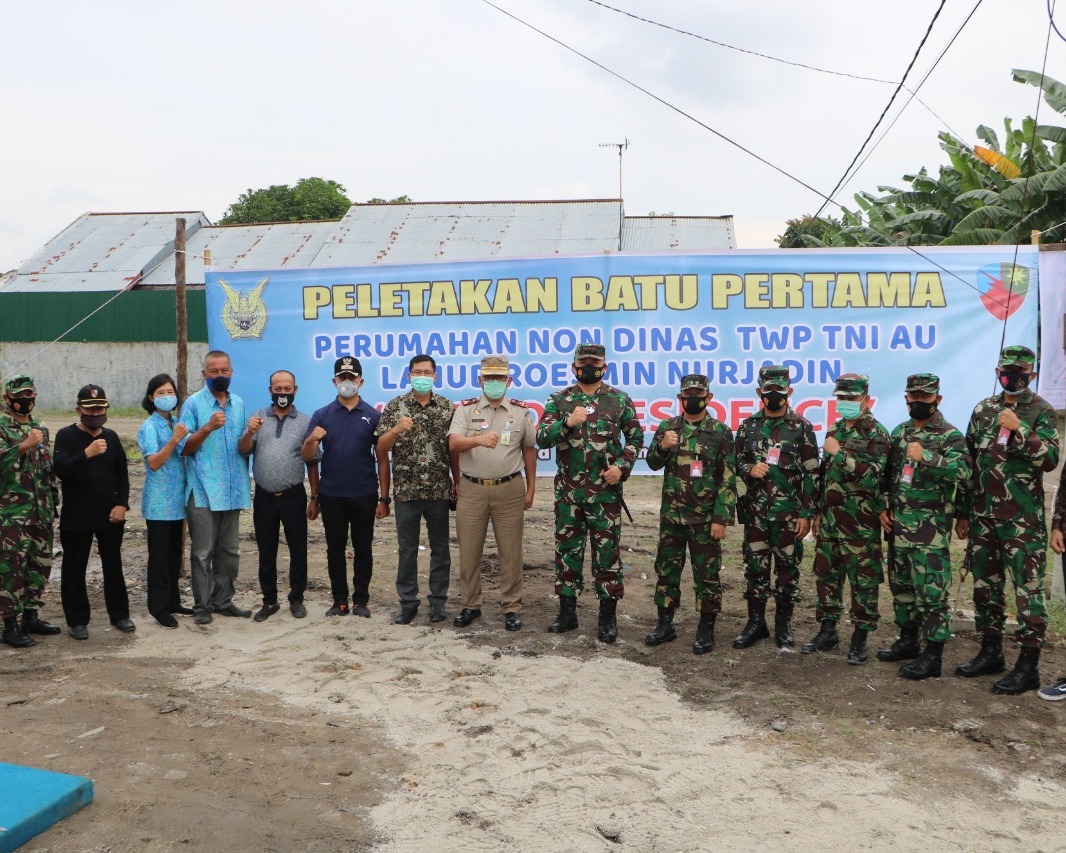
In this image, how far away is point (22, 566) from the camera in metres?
5.66

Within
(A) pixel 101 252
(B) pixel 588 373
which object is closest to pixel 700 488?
(B) pixel 588 373

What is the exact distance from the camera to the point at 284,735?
4.36 m

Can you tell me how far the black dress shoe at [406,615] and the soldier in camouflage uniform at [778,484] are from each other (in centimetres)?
220

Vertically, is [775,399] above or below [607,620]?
above

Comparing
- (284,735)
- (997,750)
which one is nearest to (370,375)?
(284,735)

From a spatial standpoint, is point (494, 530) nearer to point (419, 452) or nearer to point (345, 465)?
point (419, 452)

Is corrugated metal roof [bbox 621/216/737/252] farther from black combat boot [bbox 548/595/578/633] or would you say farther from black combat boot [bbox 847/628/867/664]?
black combat boot [bbox 847/628/867/664]

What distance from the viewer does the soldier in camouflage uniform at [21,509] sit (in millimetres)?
5566

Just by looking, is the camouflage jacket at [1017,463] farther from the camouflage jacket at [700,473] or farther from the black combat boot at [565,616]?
the black combat boot at [565,616]

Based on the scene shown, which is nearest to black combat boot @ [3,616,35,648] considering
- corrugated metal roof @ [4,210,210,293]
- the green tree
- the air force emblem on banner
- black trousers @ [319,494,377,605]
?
black trousers @ [319,494,377,605]

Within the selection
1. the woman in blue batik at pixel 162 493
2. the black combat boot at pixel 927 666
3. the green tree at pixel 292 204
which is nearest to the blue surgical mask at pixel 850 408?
the black combat boot at pixel 927 666

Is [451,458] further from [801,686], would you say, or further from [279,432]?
[801,686]

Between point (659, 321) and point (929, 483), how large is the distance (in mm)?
2464

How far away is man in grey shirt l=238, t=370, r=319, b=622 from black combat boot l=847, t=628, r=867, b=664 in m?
3.57
